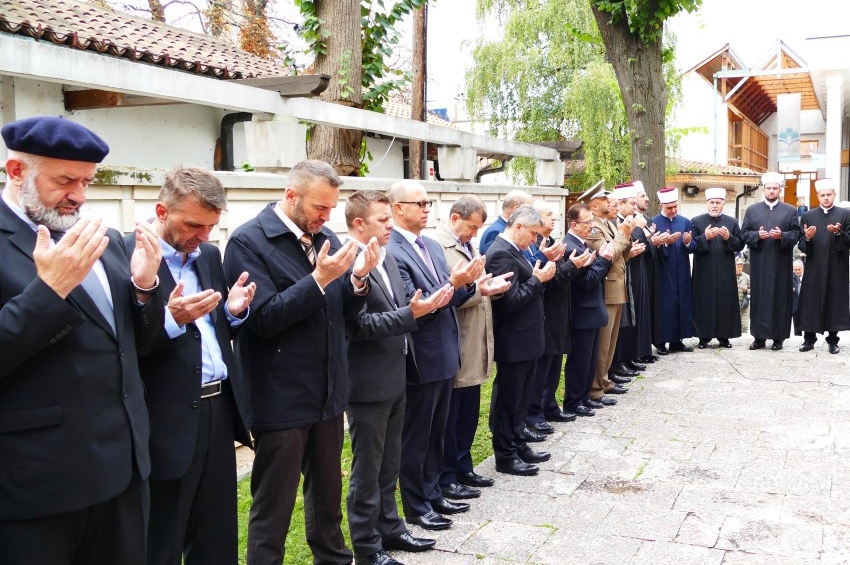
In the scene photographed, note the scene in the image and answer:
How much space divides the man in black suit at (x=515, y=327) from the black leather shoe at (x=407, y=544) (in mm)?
1532

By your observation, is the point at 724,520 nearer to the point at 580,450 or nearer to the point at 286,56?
the point at 580,450

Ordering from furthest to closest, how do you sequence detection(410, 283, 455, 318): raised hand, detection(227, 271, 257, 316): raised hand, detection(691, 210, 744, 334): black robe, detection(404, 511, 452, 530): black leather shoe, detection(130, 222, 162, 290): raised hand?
detection(691, 210, 744, 334): black robe
detection(404, 511, 452, 530): black leather shoe
detection(410, 283, 455, 318): raised hand
detection(227, 271, 257, 316): raised hand
detection(130, 222, 162, 290): raised hand

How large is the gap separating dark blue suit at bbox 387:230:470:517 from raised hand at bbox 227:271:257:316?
1.40m

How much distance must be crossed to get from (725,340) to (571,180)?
16.7 meters

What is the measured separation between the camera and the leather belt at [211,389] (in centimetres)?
336

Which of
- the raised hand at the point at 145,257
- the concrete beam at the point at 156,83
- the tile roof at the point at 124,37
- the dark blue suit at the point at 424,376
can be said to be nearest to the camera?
the raised hand at the point at 145,257

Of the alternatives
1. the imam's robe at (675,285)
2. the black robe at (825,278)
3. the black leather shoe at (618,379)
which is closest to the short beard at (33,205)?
the black leather shoe at (618,379)

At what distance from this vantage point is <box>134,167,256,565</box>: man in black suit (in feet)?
10.5

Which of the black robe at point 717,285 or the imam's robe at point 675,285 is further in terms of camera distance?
the black robe at point 717,285

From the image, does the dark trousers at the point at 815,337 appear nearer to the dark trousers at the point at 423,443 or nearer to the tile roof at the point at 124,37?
the dark trousers at the point at 423,443

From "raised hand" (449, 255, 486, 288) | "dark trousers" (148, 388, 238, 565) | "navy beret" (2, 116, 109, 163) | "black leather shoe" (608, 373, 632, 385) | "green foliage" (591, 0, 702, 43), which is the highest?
"green foliage" (591, 0, 702, 43)

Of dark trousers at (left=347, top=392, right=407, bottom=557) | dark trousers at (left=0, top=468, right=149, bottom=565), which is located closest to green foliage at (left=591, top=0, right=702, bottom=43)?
dark trousers at (left=347, top=392, right=407, bottom=557)

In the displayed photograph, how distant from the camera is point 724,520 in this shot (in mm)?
5195

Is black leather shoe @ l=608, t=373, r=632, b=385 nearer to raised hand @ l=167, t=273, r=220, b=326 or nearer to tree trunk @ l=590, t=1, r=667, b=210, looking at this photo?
tree trunk @ l=590, t=1, r=667, b=210
